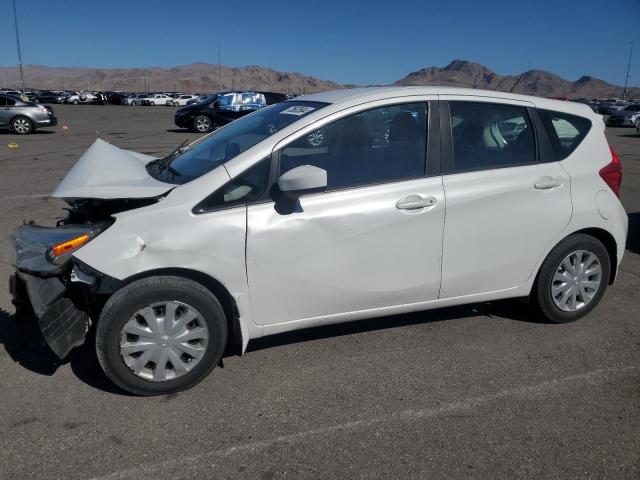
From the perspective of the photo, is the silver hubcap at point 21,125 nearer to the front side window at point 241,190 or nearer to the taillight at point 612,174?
the front side window at point 241,190

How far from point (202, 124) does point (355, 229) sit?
66.0ft

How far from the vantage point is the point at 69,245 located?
3.18 meters

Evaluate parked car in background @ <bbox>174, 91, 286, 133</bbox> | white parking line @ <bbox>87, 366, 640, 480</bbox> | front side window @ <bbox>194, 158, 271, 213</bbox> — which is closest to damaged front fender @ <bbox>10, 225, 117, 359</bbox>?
front side window @ <bbox>194, 158, 271, 213</bbox>

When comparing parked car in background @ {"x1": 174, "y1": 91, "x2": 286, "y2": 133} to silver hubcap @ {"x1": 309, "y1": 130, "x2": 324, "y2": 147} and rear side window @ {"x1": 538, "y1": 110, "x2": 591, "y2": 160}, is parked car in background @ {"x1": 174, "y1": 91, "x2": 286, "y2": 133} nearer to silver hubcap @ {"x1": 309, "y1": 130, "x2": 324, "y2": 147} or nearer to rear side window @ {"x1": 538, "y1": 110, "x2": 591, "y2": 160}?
rear side window @ {"x1": 538, "y1": 110, "x2": 591, "y2": 160}

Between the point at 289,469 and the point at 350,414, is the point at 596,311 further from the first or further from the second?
the point at 289,469

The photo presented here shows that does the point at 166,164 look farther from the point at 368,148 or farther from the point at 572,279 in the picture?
the point at 572,279

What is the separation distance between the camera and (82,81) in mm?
178625

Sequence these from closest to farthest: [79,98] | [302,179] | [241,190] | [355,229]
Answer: [302,179], [241,190], [355,229], [79,98]

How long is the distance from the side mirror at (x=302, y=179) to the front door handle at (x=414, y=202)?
58cm

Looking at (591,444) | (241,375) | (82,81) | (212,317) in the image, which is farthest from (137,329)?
(82,81)

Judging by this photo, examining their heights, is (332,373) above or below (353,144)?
below

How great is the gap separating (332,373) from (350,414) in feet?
1.55

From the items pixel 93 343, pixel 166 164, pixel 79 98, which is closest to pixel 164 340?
pixel 93 343

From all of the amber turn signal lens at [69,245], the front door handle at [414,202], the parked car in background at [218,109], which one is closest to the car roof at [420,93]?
the front door handle at [414,202]
